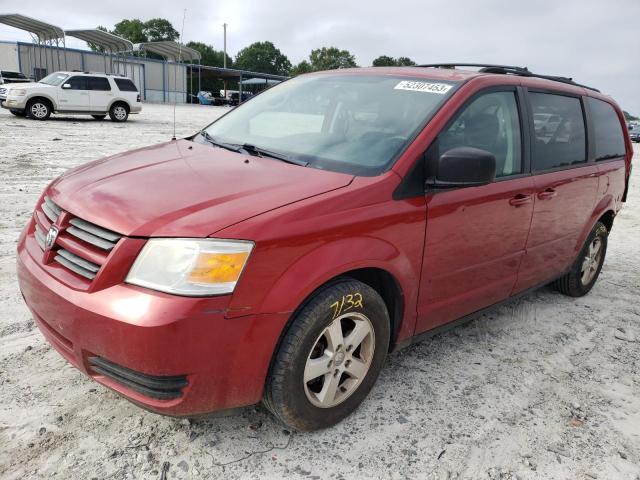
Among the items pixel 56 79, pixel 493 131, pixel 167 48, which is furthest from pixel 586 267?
pixel 167 48

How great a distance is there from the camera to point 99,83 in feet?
60.7

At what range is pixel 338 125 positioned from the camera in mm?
2979

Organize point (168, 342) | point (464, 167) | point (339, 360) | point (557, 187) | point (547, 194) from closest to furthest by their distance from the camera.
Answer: point (168, 342) → point (339, 360) → point (464, 167) → point (547, 194) → point (557, 187)

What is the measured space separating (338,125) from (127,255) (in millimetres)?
1475

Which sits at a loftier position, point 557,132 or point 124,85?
point 124,85

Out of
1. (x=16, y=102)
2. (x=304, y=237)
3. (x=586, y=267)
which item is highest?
(x=304, y=237)

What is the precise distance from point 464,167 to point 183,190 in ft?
4.38

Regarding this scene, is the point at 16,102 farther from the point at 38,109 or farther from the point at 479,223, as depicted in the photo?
the point at 479,223

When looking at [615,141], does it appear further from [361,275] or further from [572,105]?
[361,275]

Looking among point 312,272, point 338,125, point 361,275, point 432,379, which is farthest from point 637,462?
point 338,125

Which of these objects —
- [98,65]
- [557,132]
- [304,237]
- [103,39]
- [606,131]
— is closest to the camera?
[304,237]

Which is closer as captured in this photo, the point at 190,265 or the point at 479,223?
the point at 190,265

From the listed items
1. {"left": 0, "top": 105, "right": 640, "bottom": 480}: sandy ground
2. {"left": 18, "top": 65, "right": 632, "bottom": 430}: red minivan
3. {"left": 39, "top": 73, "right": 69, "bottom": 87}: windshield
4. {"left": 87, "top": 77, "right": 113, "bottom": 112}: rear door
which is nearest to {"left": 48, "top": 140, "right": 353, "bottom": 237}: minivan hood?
{"left": 18, "top": 65, "right": 632, "bottom": 430}: red minivan

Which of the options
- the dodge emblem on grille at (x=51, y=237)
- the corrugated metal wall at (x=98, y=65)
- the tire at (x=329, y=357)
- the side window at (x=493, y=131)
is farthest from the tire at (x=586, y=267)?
the corrugated metal wall at (x=98, y=65)
